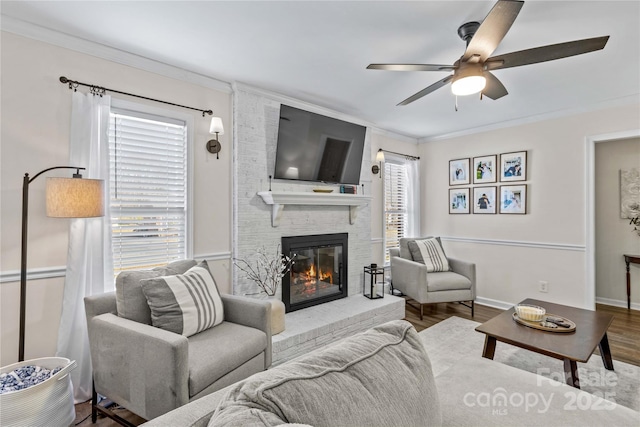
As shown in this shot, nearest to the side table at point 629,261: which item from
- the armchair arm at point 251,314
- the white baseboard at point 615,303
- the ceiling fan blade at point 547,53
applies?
the white baseboard at point 615,303

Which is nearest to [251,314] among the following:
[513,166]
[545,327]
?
[545,327]

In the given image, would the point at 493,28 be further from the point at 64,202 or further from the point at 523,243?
the point at 523,243

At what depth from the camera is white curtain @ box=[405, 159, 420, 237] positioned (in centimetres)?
506

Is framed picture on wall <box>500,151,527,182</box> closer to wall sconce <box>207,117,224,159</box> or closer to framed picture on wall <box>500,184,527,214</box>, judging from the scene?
framed picture on wall <box>500,184,527,214</box>

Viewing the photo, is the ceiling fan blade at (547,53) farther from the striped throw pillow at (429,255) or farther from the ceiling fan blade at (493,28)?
the striped throw pillow at (429,255)

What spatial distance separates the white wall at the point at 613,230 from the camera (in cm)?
423

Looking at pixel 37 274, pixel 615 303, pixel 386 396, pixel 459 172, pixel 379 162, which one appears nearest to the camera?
pixel 386 396

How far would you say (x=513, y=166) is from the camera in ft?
13.7

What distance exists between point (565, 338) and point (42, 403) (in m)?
3.00

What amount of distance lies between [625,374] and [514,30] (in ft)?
8.86

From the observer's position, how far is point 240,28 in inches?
83.1

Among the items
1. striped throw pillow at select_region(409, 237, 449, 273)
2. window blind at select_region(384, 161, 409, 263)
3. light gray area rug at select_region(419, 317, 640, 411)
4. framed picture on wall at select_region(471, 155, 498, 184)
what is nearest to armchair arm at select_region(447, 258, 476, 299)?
striped throw pillow at select_region(409, 237, 449, 273)

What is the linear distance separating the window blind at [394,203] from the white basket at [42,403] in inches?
150

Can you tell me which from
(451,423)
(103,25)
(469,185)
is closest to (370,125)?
(469,185)
